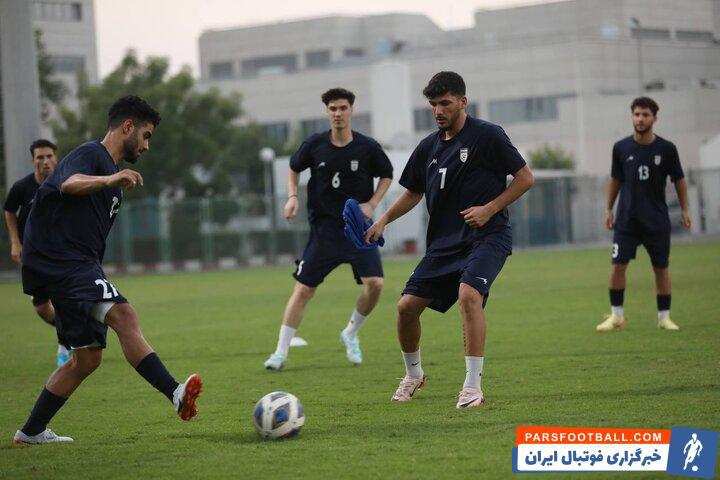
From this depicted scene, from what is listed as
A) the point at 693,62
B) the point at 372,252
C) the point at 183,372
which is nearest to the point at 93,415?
the point at 183,372

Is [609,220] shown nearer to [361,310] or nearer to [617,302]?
[617,302]

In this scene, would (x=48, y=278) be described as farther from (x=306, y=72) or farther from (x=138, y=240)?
(x=306, y=72)

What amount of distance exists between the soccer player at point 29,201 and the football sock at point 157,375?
522 centimetres

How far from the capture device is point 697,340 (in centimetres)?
1293

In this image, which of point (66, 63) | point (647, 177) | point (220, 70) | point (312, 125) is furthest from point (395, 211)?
point (220, 70)

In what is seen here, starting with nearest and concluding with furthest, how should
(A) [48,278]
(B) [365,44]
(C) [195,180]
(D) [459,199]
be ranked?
1. (A) [48,278]
2. (D) [459,199]
3. (C) [195,180]
4. (B) [365,44]

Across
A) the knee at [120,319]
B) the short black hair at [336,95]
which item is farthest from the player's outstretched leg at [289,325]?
the knee at [120,319]

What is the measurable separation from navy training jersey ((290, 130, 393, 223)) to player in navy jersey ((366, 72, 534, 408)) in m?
2.97

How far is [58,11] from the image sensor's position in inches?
3063

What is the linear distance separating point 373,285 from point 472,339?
3.68 m

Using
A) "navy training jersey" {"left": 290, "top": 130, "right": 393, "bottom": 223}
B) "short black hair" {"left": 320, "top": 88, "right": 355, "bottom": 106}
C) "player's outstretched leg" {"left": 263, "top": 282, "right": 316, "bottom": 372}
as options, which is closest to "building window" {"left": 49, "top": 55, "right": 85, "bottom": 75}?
"navy training jersey" {"left": 290, "top": 130, "right": 393, "bottom": 223}

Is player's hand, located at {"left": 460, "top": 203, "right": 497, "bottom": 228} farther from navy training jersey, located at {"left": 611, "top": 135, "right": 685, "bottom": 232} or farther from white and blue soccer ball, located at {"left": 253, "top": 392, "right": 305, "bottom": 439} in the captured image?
navy training jersey, located at {"left": 611, "top": 135, "right": 685, "bottom": 232}

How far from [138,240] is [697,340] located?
34583 mm

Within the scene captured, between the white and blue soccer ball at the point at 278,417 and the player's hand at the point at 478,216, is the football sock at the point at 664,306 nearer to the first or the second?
the player's hand at the point at 478,216
